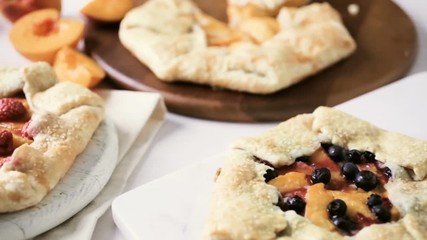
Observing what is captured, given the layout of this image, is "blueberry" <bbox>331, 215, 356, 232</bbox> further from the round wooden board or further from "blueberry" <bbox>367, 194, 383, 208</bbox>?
the round wooden board

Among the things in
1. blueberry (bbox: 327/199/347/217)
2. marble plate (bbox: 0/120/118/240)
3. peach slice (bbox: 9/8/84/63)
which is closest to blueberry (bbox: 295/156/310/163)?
blueberry (bbox: 327/199/347/217)

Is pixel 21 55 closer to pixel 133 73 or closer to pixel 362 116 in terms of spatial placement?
pixel 133 73

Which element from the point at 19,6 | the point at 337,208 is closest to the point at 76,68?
the point at 19,6

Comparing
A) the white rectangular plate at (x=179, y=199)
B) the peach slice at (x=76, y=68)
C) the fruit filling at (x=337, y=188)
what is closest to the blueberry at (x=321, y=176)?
the fruit filling at (x=337, y=188)

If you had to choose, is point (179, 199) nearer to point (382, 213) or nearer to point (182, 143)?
point (182, 143)

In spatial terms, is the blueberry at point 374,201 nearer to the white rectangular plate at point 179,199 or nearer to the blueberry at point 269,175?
the blueberry at point 269,175

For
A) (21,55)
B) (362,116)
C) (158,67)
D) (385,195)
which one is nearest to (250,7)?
(158,67)
